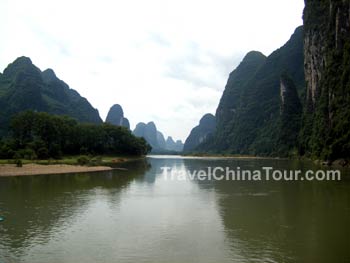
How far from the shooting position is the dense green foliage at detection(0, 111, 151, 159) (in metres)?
63.7

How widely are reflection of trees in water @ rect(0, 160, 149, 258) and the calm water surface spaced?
5cm

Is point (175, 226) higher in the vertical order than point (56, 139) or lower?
lower

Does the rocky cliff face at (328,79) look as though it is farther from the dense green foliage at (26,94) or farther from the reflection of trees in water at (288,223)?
the dense green foliage at (26,94)

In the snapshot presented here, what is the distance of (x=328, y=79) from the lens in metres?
87.9

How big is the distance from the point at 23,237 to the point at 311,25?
426 ft

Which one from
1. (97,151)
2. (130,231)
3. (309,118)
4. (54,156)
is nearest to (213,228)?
(130,231)

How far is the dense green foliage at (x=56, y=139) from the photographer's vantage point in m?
63.7

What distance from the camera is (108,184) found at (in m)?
36.0

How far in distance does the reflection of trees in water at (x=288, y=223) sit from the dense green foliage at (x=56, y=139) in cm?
4324

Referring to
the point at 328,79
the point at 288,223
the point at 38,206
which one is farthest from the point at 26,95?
the point at 288,223

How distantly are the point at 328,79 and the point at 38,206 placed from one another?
Result: 80882 millimetres

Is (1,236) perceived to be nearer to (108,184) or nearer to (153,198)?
(153,198)

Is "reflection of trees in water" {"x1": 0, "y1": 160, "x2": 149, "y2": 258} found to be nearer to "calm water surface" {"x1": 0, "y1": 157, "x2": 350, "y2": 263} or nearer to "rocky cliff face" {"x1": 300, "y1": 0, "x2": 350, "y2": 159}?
"calm water surface" {"x1": 0, "y1": 157, "x2": 350, "y2": 263}

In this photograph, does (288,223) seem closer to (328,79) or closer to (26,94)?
(328,79)
